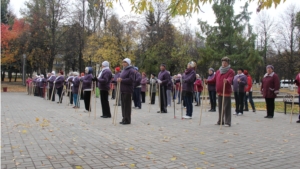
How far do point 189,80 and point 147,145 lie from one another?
467 cm

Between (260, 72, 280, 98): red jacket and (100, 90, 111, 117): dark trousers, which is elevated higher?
(260, 72, 280, 98): red jacket

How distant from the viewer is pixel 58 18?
40.8 metres

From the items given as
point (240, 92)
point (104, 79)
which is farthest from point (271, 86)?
point (104, 79)

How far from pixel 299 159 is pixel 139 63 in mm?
37023

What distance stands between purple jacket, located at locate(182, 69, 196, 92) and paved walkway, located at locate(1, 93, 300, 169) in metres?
1.68

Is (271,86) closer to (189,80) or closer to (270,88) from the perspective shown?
(270,88)

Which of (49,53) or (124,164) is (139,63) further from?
(124,164)

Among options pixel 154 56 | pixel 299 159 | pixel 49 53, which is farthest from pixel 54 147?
pixel 49 53

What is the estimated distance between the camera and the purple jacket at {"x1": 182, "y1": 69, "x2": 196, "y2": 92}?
1070 cm

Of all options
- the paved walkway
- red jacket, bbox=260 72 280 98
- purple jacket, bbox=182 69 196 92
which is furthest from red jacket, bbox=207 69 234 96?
red jacket, bbox=260 72 280 98

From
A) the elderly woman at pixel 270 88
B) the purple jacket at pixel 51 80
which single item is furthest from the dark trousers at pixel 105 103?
the purple jacket at pixel 51 80

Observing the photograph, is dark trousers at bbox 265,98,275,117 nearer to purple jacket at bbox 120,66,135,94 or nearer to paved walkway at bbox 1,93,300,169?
paved walkway at bbox 1,93,300,169

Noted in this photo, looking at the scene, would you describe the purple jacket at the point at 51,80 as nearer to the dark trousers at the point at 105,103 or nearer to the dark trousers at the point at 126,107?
the dark trousers at the point at 105,103

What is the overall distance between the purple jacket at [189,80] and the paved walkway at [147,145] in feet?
5.50
